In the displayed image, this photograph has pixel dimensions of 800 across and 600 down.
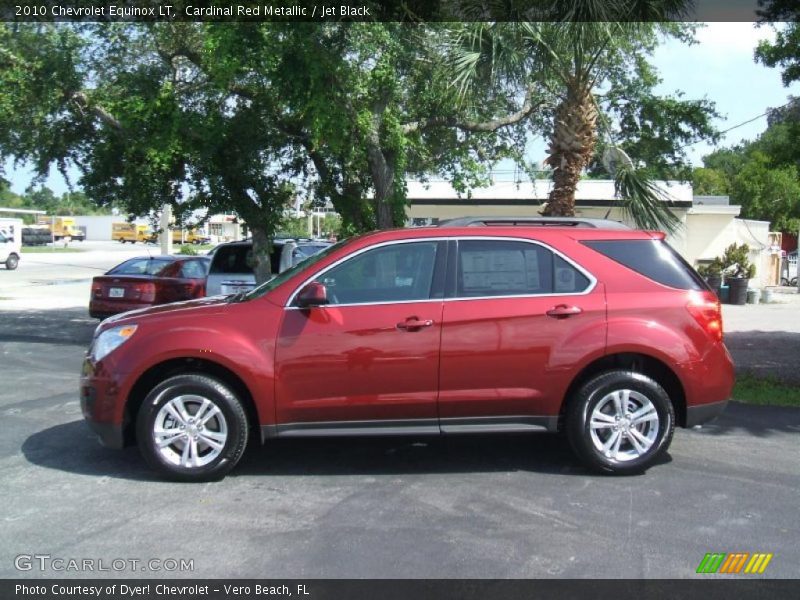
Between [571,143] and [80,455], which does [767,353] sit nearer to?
[571,143]

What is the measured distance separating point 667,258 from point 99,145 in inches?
404

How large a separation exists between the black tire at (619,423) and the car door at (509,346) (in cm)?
21

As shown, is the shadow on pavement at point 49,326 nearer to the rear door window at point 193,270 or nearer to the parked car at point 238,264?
the rear door window at point 193,270

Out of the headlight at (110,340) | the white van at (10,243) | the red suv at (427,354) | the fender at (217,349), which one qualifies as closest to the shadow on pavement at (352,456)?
the red suv at (427,354)

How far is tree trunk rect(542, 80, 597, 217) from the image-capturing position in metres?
10.7

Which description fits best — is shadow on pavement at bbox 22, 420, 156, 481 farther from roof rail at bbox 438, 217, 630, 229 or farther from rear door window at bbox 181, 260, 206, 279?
rear door window at bbox 181, 260, 206, 279

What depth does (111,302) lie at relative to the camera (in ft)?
44.1

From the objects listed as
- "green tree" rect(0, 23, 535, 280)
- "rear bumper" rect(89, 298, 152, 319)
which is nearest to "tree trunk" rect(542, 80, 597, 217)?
"green tree" rect(0, 23, 535, 280)

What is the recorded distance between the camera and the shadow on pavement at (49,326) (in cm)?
1321
